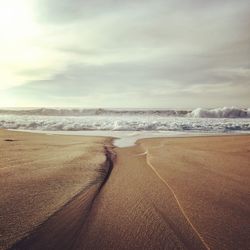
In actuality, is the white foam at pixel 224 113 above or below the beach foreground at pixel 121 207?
above

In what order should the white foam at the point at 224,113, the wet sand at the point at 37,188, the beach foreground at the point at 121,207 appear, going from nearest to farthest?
the beach foreground at the point at 121,207, the wet sand at the point at 37,188, the white foam at the point at 224,113

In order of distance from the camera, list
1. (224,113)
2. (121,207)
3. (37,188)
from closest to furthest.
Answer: (121,207) < (37,188) < (224,113)

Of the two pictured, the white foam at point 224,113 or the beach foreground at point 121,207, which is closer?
the beach foreground at point 121,207

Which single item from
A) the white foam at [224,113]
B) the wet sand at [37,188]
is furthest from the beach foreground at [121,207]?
the white foam at [224,113]

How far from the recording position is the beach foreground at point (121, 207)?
224cm

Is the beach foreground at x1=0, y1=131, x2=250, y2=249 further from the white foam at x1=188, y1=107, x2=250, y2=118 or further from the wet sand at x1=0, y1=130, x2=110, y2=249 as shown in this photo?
the white foam at x1=188, y1=107, x2=250, y2=118

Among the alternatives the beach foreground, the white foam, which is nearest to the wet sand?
the beach foreground

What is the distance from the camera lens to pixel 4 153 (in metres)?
5.89

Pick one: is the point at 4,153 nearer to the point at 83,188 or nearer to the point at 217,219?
the point at 83,188

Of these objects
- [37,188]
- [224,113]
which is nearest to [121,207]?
[37,188]

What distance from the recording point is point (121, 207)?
300cm

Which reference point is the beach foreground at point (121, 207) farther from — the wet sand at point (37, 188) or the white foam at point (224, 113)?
the white foam at point (224, 113)

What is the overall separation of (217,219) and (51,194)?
1713 mm

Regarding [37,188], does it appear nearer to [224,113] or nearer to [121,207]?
[121,207]
